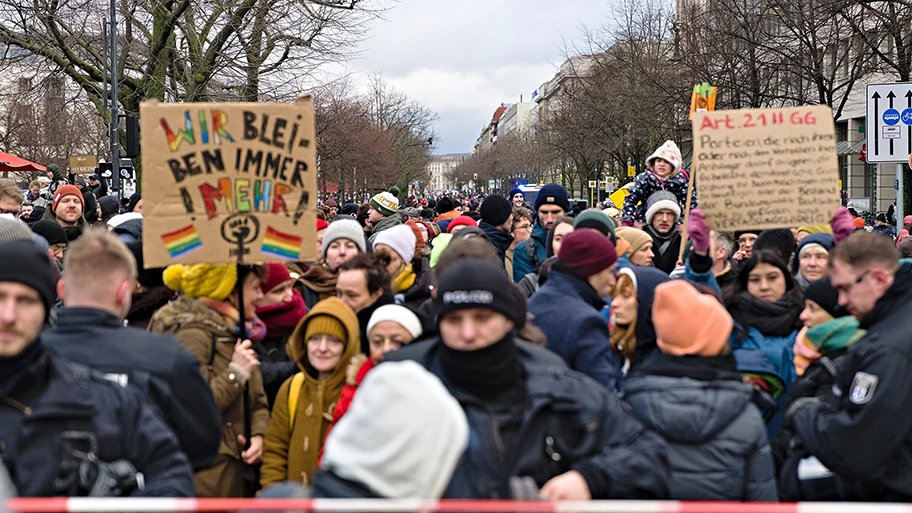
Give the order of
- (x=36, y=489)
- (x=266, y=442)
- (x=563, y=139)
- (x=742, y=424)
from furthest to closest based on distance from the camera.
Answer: (x=563, y=139) < (x=266, y=442) < (x=742, y=424) < (x=36, y=489)

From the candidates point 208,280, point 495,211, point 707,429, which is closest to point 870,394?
point 707,429

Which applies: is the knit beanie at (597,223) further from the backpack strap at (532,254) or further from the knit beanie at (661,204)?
the backpack strap at (532,254)

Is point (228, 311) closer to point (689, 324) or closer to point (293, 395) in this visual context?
point (293, 395)

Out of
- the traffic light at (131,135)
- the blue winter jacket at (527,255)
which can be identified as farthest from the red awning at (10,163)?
the blue winter jacket at (527,255)

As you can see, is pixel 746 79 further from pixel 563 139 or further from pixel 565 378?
pixel 565 378

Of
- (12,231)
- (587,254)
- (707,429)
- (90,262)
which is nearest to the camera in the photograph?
(90,262)

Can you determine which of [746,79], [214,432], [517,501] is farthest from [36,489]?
[746,79]

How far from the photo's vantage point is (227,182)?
207 inches

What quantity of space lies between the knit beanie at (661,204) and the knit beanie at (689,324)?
15.7 feet

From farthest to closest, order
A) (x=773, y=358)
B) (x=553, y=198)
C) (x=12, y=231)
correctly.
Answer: (x=553, y=198), (x=12, y=231), (x=773, y=358)

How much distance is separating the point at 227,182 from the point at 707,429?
2743 millimetres

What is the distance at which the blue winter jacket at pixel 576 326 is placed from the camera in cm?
462

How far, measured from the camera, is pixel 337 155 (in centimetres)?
3728

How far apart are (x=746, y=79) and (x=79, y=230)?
21657mm
